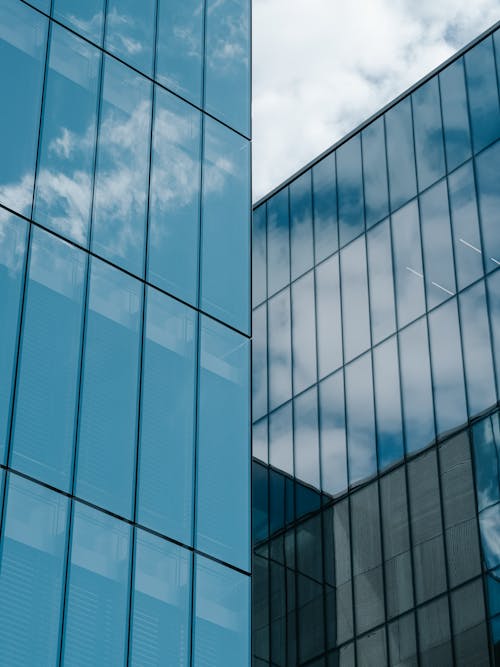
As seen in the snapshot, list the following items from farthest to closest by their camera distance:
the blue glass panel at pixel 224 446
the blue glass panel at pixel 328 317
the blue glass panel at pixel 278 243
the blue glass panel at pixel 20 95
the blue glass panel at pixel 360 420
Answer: the blue glass panel at pixel 278 243 → the blue glass panel at pixel 328 317 → the blue glass panel at pixel 360 420 → the blue glass panel at pixel 224 446 → the blue glass panel at pixel 20 95

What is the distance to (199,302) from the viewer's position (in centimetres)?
2561

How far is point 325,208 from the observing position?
51156 millimetres

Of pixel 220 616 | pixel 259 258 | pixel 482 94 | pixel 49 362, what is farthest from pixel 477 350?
pixel 49 362

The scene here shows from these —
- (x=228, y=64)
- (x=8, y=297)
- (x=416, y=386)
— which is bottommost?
(x=8, y=297)

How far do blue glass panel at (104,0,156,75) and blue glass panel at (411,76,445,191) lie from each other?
19955 mm

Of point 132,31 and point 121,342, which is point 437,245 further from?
point 121,342

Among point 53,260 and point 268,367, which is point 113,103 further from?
point 268,367

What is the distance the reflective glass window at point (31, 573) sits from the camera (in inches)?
764

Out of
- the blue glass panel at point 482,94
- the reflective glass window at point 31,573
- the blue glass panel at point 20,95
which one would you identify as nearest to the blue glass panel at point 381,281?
the blue glass panel at point 482,94

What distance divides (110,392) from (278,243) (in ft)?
102

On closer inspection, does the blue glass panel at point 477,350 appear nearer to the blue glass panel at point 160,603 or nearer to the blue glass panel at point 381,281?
the blue glass panel at point 381,281

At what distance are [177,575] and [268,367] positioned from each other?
28.4 metres

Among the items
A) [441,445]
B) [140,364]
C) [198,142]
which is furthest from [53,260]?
[441,445]

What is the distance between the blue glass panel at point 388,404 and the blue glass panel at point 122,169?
770 inches
